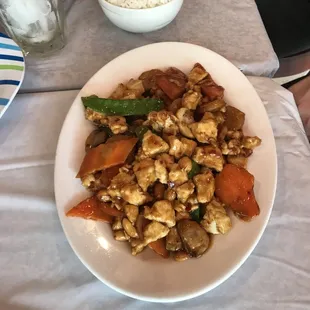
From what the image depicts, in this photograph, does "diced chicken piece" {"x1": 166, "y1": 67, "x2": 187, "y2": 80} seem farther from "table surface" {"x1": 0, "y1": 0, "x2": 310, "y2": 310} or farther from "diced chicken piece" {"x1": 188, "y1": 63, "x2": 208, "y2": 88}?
"table surface" {"x1": 0, "y1": 0, "x2": 310, "y2": 310}

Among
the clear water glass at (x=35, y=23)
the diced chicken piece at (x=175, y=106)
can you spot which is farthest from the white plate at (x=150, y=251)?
the clear water glass at (x=35, y=23)

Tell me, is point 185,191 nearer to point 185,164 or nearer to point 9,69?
point 185,164

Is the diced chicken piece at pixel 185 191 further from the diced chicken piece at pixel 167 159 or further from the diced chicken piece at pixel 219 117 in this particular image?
the diced chicken piece at pixel 219 117

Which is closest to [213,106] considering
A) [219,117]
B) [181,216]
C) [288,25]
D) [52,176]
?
[219,117]

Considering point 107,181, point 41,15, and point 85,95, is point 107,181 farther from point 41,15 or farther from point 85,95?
point 41,15

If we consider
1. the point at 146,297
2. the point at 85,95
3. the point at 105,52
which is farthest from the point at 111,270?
the point at 105,52

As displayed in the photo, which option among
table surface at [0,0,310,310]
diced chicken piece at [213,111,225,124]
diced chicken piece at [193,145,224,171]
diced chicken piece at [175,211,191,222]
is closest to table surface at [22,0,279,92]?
table surface at [0,0,310,310]
